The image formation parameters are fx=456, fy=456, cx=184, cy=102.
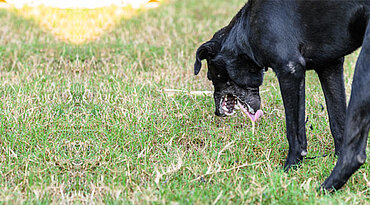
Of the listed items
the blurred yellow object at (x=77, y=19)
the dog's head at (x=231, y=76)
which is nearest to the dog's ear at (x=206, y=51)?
the dog's head at (x=231, y=76)

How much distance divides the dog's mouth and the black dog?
271 mm

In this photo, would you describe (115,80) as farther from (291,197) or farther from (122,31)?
(291,197)

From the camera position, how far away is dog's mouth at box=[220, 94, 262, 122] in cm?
496

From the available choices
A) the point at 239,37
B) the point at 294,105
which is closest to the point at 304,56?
the point at 294,105

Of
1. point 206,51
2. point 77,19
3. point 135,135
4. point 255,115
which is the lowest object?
point 135,135

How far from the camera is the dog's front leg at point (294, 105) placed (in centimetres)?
397

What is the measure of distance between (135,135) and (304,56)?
1.90 m

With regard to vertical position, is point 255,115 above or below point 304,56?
below

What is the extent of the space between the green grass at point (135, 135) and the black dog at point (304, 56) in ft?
1.19

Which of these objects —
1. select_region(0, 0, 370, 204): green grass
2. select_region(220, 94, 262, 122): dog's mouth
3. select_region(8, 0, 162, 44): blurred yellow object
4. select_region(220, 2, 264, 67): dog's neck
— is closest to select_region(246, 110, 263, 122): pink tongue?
select_region(220, 94, 262, 122): dog's mouth

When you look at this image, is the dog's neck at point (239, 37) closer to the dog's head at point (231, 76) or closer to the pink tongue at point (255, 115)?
the dog's head at point (231, 76)

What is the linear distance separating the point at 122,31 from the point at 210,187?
474 cm

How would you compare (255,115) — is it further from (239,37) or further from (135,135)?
(135,135)

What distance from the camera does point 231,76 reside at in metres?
4.73
